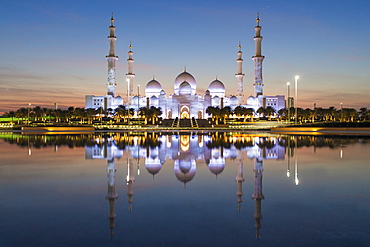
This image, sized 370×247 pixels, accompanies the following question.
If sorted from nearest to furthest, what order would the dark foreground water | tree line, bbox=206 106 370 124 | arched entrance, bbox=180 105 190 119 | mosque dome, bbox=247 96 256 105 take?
the dark foreground water, tree line, bbox=206 106 370 124, arched entrance, bbox=180 105 190 119, mosque dome, bbox=247 96 256 105

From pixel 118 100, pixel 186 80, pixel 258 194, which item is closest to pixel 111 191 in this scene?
pixel 258 194

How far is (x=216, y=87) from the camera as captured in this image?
2854 inches

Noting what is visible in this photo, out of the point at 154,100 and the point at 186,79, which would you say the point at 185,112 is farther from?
the point at 154,100

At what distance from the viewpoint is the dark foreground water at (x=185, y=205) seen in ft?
13.1

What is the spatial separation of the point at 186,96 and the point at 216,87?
1068 cm

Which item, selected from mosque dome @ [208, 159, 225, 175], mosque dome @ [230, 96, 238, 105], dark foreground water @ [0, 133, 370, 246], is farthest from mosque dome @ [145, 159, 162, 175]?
mosque dome @ [230, 96, 238, 105]

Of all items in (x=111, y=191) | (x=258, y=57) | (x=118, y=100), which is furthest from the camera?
(x=118, y=100)

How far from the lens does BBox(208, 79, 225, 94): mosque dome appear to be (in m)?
72.3

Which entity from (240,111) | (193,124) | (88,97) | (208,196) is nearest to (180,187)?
(208,196)

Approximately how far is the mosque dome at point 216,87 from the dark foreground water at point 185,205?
63.3 meters

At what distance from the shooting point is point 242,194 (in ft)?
20.0

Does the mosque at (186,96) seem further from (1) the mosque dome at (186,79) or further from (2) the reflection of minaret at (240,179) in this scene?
(2) the reflection of minaret at (240,179)

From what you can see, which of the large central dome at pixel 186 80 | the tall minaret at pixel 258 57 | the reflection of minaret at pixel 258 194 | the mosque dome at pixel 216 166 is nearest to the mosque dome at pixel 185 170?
the mosque dome at pixel 216 166

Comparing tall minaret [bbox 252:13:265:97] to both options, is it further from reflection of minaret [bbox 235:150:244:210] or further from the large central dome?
reflection of minaret [bbox 235:150:244:210]
